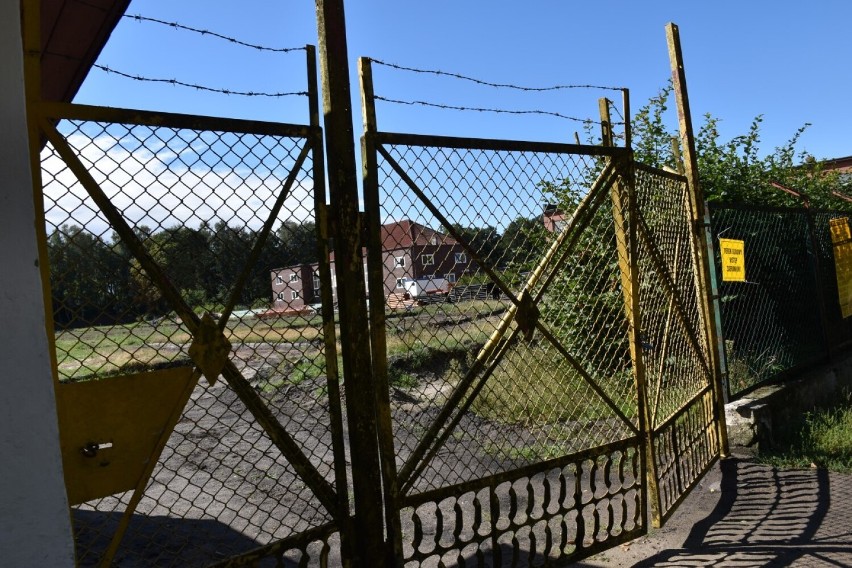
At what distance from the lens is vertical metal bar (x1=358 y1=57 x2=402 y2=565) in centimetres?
279

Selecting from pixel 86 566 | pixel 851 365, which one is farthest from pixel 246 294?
pixel 851 365

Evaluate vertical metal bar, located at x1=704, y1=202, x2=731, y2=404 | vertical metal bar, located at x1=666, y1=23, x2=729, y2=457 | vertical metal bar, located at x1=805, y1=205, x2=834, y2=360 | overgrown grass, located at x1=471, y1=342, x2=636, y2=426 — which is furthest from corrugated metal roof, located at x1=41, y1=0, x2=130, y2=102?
vertical metal bar, located at x1=805, y1=205, x2=834, y2=360

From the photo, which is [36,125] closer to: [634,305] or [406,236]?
[406,236]

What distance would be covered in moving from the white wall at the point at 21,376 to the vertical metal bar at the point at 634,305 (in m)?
3.24

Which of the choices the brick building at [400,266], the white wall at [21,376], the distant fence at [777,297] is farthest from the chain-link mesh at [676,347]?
the white wall at [21,376]

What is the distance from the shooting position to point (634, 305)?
4.17 meters

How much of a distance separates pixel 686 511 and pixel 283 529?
3.11 m

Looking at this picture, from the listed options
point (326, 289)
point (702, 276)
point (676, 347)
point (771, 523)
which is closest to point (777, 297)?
point (702, 276)

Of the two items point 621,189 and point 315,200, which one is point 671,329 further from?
point 315,200

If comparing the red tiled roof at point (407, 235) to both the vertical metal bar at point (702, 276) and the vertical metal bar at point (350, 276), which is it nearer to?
the vertical metal bar at point (350, 276)

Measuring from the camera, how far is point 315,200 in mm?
2668

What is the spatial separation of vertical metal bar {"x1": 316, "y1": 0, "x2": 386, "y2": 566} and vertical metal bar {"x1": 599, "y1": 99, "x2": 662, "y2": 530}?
2.01m

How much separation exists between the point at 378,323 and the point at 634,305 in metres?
2.01

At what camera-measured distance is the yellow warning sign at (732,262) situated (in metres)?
5.96
